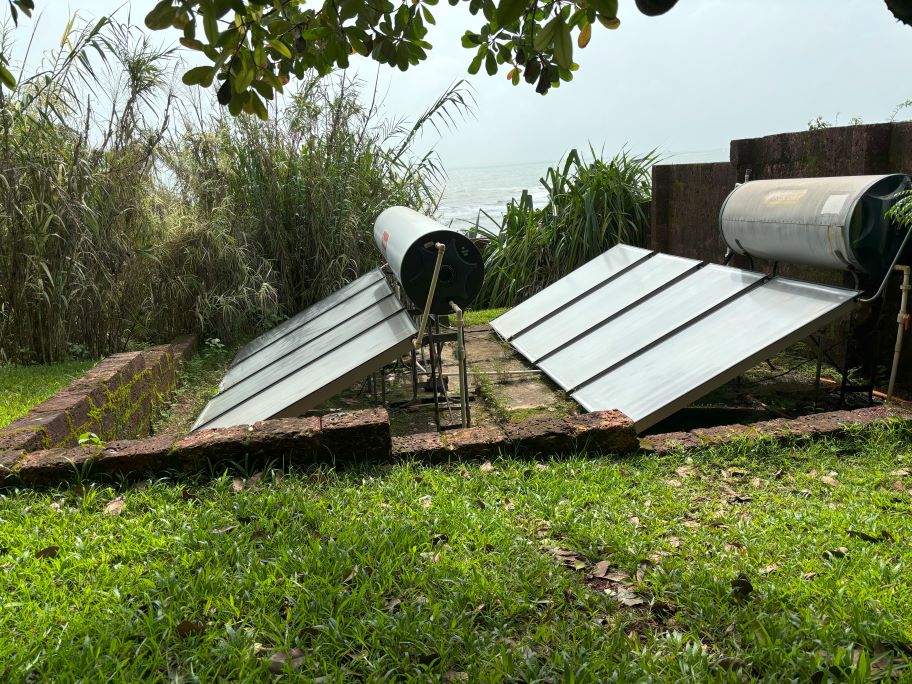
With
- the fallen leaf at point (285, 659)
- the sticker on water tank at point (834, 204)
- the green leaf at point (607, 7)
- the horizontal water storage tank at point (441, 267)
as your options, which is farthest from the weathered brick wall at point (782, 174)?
the fallen leaf at point (285, 659)

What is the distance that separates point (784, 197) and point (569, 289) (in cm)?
230

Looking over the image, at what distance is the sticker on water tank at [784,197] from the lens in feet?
14.9

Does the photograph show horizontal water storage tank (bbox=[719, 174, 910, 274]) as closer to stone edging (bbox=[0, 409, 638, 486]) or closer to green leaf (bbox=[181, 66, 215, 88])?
stone edging (bbox=[0, 409, 638, 486])

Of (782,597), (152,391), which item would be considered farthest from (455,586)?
(152,391)

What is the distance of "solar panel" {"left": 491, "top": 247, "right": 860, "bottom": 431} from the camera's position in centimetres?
378

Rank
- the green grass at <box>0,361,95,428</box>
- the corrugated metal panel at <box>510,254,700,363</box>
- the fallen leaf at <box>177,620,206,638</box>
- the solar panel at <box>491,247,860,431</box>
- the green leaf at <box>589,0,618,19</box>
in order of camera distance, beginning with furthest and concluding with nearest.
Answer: the corrugated metal panel at <box>510,254,700,363</box> < the green grass at <box>0,361,95,428</box> < the solar panel at <box>491,247,860,431</box> < the fallen leaf at <box>177,620,206,638</box> < the green leaf at <box>589,0,618,19</box>

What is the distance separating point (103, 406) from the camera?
186 inches

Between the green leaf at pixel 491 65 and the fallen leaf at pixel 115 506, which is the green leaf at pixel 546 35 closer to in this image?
the green leaf at pixel 491 65

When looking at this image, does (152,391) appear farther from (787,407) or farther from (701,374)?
(787,407)

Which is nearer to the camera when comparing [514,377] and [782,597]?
[782,597]

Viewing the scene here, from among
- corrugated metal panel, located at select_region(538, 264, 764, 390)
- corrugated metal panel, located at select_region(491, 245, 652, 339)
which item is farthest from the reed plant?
corrugated metal panel, located at select_region(538, 264, 764, 390)

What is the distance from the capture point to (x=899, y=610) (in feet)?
7.65

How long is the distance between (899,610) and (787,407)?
2.76 meters

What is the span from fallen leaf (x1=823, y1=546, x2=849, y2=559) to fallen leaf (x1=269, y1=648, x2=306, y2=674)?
1915 mm
